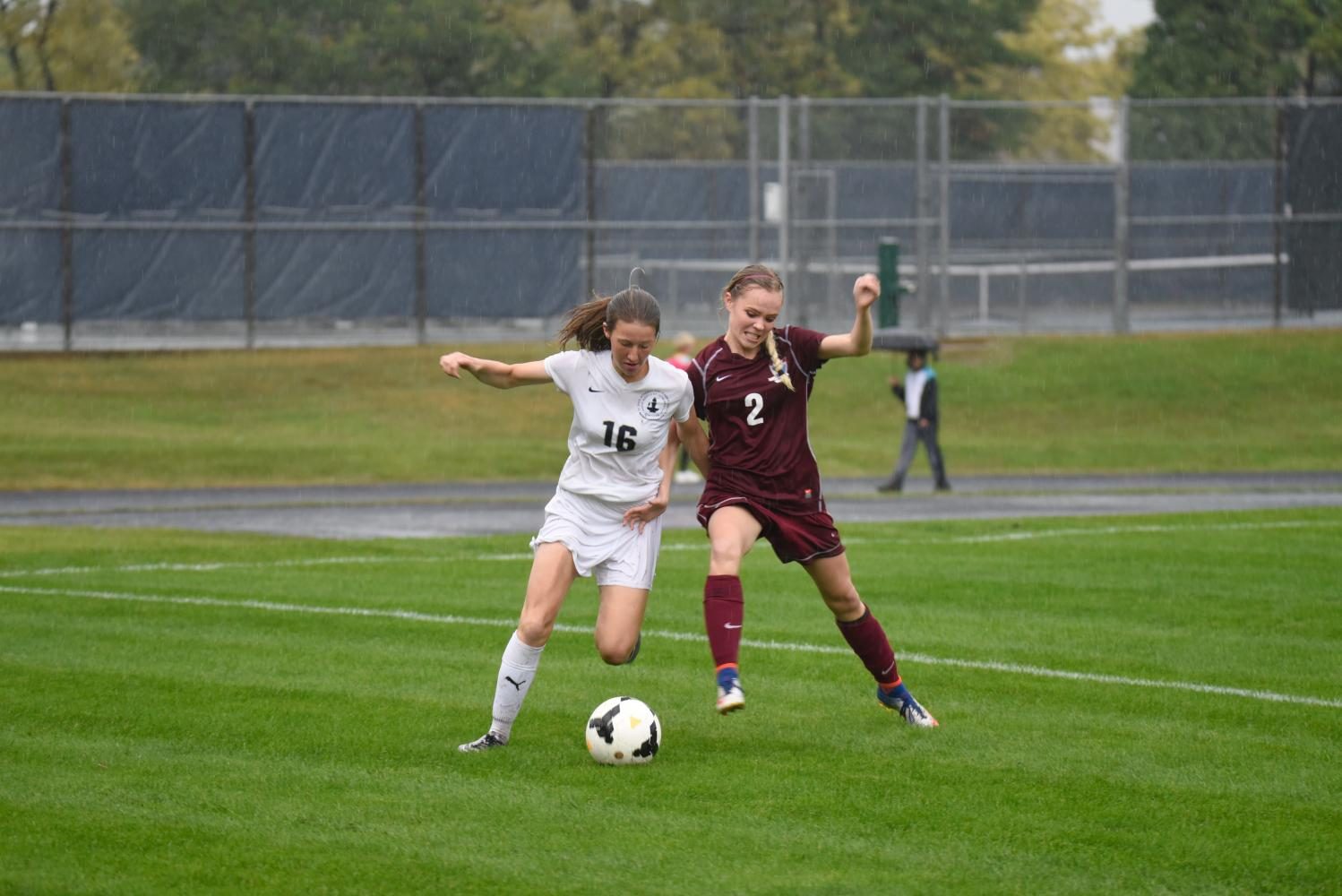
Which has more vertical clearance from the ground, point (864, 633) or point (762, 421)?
point (762, 421)

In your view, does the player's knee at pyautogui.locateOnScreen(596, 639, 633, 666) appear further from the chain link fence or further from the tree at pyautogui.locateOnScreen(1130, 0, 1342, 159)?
the tree at pyautogui.locateOnScreen(1130, 0, 1342, 159)

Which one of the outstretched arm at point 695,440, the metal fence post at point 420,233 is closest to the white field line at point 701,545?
the outstretched arm at point 695,440

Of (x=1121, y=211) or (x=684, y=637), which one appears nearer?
(x=684, y=637)

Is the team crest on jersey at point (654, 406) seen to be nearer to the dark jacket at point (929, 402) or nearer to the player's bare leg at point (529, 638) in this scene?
the player's bare leg at point (529, 638)

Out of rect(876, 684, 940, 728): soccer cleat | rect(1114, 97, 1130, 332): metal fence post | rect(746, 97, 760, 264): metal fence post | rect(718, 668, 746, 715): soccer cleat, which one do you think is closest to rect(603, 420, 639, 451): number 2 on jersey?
rect(718, 668, 746, 715): soccer cleat

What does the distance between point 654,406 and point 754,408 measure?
0.47m

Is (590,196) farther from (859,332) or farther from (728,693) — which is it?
(728,693)

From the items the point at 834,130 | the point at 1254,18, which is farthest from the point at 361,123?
the point at 1254,18

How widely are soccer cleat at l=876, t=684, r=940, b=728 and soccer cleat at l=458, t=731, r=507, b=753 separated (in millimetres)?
1749

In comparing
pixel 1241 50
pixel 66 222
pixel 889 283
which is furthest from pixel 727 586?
pixel 1241 50

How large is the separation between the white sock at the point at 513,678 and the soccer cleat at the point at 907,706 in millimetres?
1656

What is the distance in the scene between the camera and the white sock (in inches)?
299

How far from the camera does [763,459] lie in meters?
8.02

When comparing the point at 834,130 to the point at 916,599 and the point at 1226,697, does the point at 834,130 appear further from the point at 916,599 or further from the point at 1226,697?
the point at 1226,697
